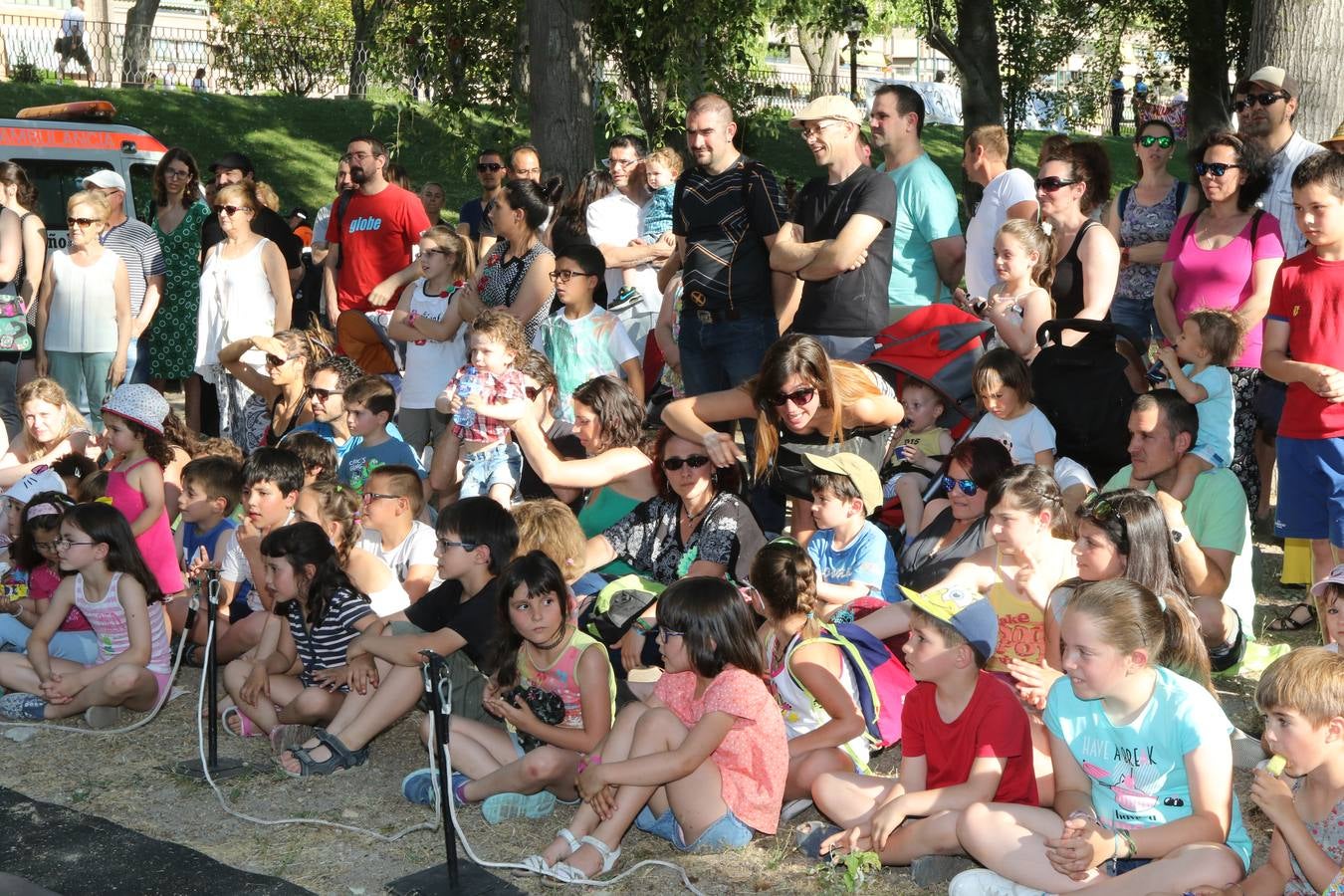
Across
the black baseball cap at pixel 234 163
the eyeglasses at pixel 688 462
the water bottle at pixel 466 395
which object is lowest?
the eyeglasses at pixel 688 462

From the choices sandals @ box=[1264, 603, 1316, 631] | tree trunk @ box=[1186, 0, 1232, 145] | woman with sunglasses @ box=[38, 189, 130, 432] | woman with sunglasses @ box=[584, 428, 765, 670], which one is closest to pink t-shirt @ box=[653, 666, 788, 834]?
woman with sunglasses @ box=[584, 428, 765, 670]

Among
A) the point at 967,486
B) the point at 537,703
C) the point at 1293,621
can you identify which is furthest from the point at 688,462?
the point at 1293,621

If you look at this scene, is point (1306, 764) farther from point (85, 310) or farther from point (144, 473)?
point (85, 310)

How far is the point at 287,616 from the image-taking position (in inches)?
229

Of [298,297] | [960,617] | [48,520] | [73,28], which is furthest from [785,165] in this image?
[960,617]

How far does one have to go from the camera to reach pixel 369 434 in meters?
7.12

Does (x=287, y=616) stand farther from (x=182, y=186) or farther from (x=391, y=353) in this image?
(x=182, y=186)

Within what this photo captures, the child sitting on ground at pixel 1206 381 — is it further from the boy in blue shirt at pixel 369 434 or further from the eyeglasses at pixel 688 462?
the boy in blue shirt at pixel 369 434

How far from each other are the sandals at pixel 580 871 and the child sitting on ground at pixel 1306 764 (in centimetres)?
185

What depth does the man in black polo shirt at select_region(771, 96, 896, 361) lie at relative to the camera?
6.47 meters

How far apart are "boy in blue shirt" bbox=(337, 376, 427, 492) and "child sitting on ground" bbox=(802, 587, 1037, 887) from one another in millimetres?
3291

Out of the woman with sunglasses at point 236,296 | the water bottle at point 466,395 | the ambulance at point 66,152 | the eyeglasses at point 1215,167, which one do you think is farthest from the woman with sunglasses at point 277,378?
the ambulance at point 66,152

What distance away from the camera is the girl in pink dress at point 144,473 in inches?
267

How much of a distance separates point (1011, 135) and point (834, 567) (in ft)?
60.9
